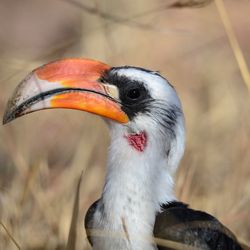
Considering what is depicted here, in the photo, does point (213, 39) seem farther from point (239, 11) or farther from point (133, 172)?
point (133, 172)

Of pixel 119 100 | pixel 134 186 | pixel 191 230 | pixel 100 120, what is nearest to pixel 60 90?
pixel 119 100

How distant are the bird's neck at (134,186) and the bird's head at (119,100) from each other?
0.03 m

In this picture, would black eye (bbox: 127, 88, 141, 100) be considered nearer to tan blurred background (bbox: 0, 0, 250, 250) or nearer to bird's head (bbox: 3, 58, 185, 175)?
bird's head (bbox: 3, 58, 185, 175)

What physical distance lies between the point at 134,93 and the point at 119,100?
0.20 feet

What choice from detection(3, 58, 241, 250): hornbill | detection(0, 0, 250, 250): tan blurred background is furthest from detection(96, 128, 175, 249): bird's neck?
detection(0, 0, 250, 250): tan blurred background

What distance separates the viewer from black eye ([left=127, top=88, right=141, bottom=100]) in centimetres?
480

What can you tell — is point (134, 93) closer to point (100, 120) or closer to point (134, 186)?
point (134, 186)

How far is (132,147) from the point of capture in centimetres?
473

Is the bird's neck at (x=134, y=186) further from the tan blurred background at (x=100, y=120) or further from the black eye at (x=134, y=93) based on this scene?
the tan blurred background at (x=100, y=120)

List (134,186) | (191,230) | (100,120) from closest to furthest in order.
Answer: (191,230)
(134,186)
(100,120)

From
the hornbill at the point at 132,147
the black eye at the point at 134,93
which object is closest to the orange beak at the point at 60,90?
the hornbill at the point at 132,147

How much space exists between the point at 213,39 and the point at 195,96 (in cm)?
61

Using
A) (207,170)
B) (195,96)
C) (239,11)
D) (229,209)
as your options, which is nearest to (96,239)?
(229,209)

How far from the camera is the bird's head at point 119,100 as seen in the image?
4.65 m
